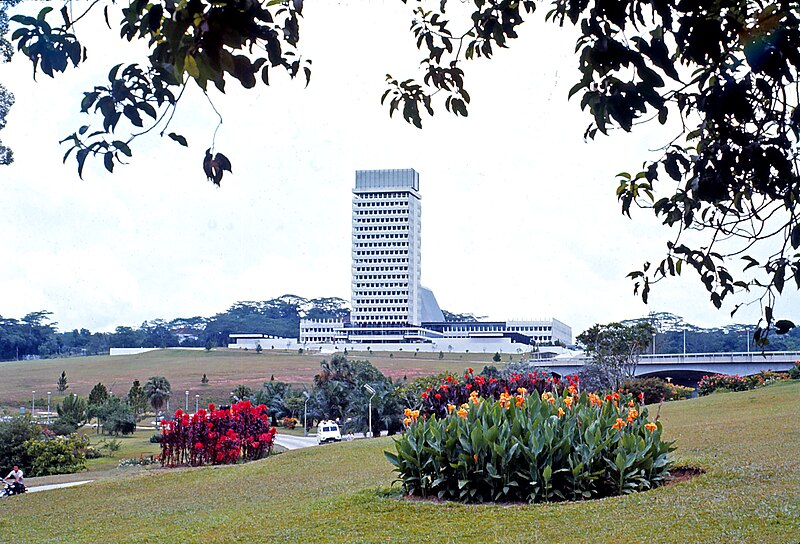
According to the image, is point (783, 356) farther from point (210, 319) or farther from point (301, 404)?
point (210, 319)

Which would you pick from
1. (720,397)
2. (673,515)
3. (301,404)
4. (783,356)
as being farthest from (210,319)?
(673,515)

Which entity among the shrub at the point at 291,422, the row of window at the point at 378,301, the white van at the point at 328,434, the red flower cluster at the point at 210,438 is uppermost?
the row of window at the point at 378,301

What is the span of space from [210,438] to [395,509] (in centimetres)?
1303

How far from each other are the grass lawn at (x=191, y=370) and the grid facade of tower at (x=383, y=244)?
23.7m

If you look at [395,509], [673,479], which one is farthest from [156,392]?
[673,479]

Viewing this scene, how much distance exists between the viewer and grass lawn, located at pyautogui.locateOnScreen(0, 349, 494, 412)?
227ft

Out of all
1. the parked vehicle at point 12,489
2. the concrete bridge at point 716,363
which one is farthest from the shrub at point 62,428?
the concrete bridge at point 716,363

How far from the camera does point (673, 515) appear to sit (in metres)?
7.28

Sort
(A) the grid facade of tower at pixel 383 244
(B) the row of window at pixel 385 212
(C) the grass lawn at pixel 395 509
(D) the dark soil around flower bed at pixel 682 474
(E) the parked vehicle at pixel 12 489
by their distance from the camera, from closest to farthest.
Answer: (C) the grass lawn at pixel 395 509
(D) the dark soil around flower bed at pixel 682 474
(E) the parked vehicle at pixel 12 489
(A) the grid facade of tower at pixel 383 244
(B) the row of window at pixel 385 212

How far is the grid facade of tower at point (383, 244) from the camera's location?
129 metres

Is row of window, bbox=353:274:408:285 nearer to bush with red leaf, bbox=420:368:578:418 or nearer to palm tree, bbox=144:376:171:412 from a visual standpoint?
palm tree, bbox=144:376:171:412

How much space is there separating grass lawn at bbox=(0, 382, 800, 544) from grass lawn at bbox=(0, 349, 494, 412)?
5230cm

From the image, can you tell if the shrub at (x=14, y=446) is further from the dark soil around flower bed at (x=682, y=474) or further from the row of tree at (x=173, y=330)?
the row of tree at (x=173, y=330)

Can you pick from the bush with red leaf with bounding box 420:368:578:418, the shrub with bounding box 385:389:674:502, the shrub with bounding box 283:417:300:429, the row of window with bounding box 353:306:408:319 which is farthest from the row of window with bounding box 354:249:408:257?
the shrub with bounding box 385:389:674:502
